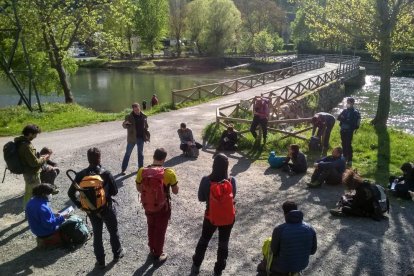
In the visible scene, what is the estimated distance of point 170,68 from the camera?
201 feet

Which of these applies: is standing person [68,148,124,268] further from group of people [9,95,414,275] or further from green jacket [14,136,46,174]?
green jacket [14,136,46,174]

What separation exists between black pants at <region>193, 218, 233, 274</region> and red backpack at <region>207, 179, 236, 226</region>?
146 millimetres

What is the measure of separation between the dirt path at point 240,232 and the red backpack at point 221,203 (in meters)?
1.16

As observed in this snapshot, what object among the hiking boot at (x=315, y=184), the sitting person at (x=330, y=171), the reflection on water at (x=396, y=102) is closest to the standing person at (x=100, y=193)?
the hiking boot at (x=315, y=184)

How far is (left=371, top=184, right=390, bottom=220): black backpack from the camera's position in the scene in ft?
23.8

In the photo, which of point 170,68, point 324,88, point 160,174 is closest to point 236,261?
point 160,174

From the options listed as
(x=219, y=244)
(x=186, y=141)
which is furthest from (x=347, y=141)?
(x=219, y=244)

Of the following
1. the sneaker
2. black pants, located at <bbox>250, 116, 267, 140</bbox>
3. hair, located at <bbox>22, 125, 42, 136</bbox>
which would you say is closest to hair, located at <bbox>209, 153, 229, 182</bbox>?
the sneaker

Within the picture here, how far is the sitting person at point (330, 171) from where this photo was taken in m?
9.21

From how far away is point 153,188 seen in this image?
5.25m

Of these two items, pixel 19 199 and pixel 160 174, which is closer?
pixel 160 174

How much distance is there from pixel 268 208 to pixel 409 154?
7.15 metres

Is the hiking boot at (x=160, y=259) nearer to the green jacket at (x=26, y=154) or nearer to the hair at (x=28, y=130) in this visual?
the green jacket at (x=26, y=154)

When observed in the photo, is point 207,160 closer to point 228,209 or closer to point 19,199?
point 19,199
